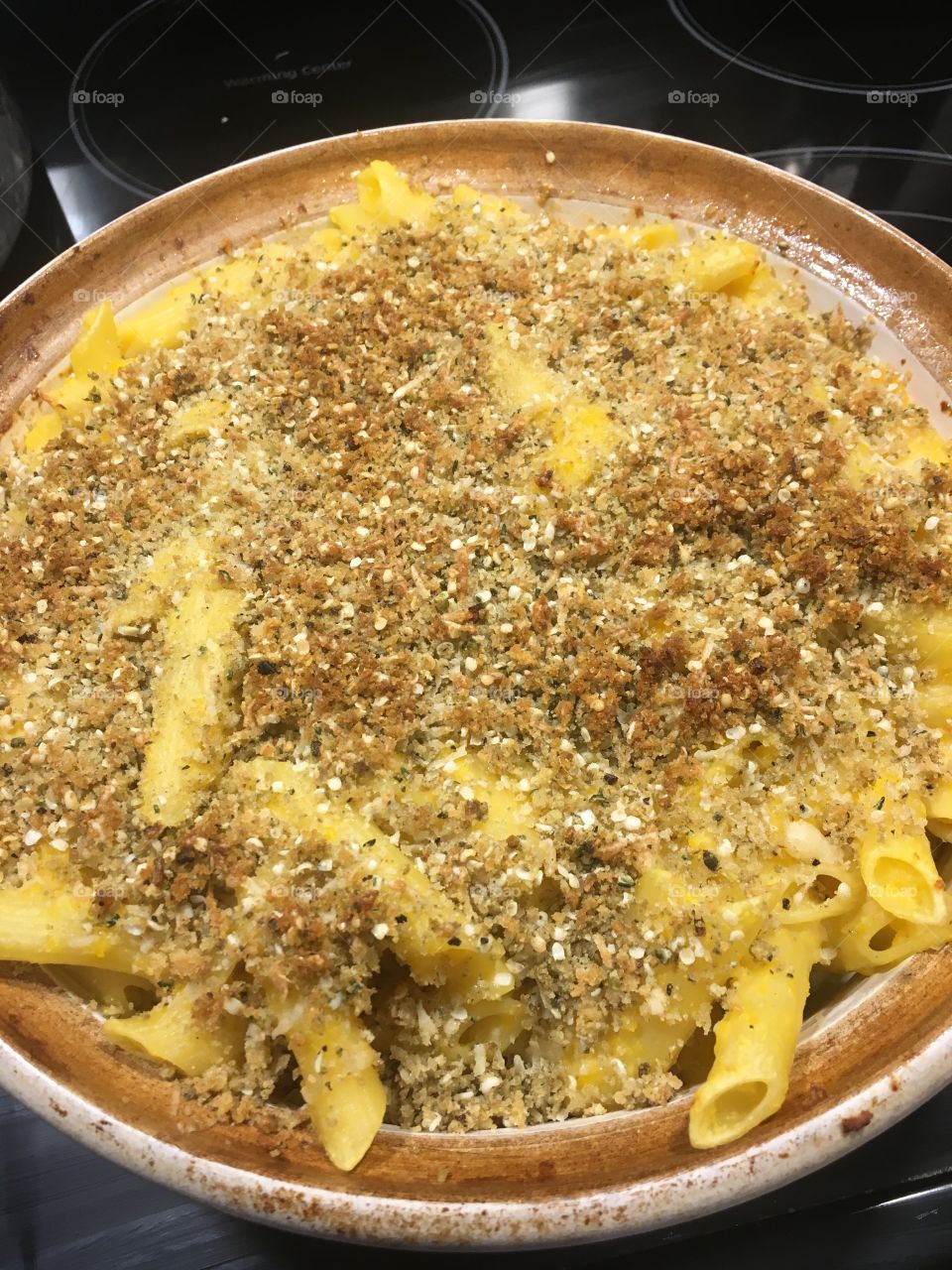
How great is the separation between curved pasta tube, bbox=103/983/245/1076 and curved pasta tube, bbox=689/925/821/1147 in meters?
0.73

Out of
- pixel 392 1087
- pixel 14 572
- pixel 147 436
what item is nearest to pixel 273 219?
pixel 147 436

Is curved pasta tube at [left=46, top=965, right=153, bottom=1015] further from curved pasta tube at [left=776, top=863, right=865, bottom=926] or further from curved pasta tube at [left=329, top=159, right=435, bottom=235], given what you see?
curved pasta tube at [left=329, top=159, right=435, bottom=235]

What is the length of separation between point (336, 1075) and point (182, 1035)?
26cm

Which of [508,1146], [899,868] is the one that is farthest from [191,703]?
[899,868]

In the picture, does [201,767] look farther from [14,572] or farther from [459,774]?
[14,572]

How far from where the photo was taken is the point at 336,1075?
138 centimetres

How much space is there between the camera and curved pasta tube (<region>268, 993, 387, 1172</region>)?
4.43ft

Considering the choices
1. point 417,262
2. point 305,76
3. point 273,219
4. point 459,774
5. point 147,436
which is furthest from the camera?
→ point 305,76

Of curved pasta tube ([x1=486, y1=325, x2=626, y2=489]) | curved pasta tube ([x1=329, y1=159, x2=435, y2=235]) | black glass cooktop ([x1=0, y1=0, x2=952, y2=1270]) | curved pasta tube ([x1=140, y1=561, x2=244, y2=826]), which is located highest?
black glass cooktop ([x1=0, y1=0, x2=952, y2=1270])

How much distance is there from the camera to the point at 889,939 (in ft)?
5.24

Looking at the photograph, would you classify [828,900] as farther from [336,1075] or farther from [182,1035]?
[182,1035]

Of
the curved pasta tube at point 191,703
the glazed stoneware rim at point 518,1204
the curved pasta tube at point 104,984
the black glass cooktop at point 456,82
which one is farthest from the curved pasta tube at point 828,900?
the black glass cooktop at point 456,82

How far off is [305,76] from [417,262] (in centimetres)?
191

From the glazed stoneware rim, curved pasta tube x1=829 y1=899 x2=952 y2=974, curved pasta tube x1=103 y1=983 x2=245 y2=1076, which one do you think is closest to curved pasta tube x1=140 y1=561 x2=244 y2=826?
curved pasta tube x1=103 y1=983 x2=245 y2=1076
